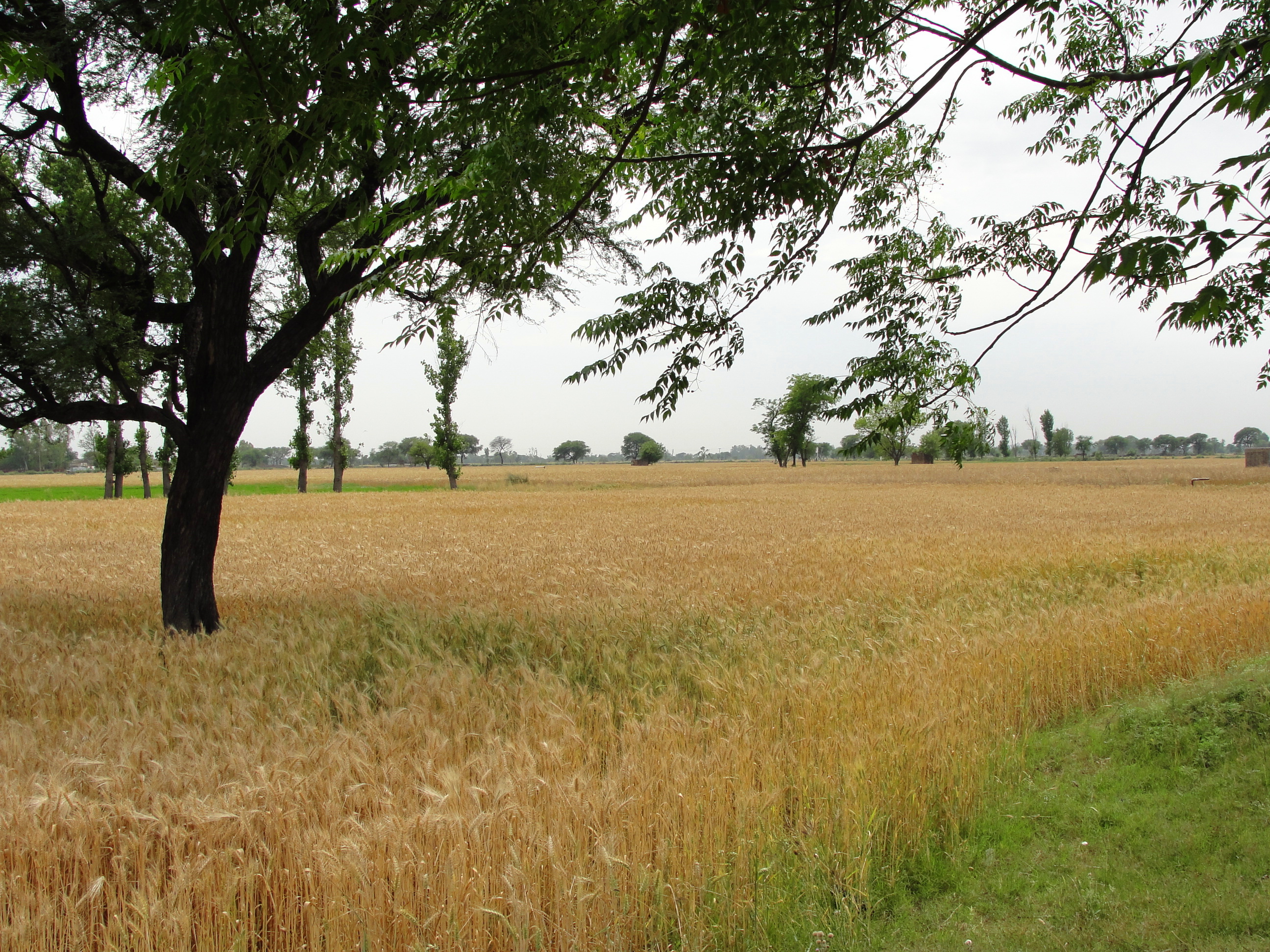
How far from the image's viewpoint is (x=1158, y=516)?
2600 centimetres

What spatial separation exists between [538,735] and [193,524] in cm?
653

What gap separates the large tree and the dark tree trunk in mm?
28

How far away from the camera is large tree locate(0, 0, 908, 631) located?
4035mm

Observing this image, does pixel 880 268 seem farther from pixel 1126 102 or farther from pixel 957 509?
pixel 957 509

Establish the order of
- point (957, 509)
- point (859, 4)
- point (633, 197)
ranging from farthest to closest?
point (957, 509), point (633, 197), point (859, 4)

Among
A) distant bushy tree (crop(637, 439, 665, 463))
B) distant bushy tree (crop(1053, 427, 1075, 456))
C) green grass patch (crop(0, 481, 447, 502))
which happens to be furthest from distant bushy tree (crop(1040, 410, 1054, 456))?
green grass patch (crop(0, 481, 447, 502))

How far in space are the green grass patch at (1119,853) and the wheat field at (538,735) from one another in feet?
→ 0.97

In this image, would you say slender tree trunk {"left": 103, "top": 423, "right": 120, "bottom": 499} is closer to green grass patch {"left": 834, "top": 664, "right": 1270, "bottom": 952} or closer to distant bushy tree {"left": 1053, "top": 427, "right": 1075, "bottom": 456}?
green grass patch {"left": 834, "top": 664, "right": 1270, "bottom": 952}

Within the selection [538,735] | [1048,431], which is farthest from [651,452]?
[538,735]

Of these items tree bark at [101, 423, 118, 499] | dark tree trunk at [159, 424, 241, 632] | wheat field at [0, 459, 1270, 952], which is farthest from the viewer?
tree bark at [101, 423, 118, 499]

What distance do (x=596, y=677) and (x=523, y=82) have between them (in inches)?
212

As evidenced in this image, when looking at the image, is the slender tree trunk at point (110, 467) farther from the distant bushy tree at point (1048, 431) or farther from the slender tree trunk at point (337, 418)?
the distant bushy tree at point (1048, 431)

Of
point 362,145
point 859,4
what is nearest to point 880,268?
point 859,4

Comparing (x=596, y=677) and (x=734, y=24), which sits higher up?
(x=734, y=24)
